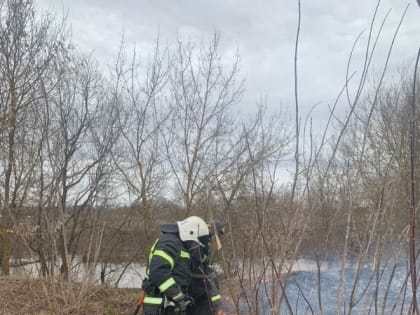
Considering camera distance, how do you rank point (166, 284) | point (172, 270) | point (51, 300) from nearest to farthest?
1. point (166, 284)
2. point (172, 270)
3. point (51, 300)

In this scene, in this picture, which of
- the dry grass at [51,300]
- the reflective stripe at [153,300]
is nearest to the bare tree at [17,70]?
the dry grass at [51,300]

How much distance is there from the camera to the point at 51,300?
796 cm

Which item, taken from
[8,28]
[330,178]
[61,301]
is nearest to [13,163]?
[8,28]

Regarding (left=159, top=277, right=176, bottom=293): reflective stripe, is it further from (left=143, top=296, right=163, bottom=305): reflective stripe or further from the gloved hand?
(left=143, top=296, right=163, bottom=305): reflective stripe

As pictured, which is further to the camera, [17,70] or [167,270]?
[17,70]

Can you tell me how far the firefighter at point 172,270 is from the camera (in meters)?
4.87

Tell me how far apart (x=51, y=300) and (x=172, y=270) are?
12.9 ft

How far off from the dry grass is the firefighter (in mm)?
3326

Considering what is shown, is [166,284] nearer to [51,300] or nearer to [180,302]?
[180,302]

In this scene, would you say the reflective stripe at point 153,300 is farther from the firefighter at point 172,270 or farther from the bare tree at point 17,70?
the bare tree at point 17,70

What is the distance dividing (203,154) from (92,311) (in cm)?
518

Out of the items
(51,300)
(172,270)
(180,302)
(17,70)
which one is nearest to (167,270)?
(172,270)

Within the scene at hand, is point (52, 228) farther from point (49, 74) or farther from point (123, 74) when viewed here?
point (123, 74)

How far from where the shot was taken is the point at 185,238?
4.98 m
